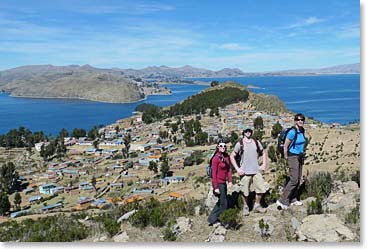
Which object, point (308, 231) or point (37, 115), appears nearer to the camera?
point (308, 231)

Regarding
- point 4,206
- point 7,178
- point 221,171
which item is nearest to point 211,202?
point 221,171

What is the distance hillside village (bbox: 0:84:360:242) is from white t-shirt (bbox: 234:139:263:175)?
518 millimetres

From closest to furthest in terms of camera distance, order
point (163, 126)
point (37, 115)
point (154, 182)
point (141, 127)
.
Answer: point (154, 182) < point (163, 126) < point (141, 127) < point (37, 115)

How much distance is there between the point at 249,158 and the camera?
3.80 m

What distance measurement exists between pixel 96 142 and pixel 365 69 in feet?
131

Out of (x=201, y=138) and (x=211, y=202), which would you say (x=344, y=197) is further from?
(x=201, y=138)

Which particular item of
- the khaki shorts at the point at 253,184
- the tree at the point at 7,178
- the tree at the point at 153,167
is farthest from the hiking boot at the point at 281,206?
the tree at the point at 7,178

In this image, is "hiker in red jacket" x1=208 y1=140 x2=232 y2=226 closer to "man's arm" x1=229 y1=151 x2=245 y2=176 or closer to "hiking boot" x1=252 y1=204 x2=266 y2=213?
"man's arm" x1=229 y1=151 x2=245 y2=176

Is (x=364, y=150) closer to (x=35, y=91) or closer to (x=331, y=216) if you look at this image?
(x=331, y=216)

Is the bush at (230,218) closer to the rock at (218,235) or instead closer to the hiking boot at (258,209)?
the rock at (218,235)

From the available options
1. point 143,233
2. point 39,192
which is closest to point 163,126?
point 39,192

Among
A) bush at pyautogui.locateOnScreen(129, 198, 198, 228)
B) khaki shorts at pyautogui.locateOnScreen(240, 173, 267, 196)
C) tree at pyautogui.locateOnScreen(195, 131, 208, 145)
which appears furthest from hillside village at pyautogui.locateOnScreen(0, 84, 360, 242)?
tree at pyautogui.locateOnScreen(195, 131, 208, 145)

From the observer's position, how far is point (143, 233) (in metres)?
4.01

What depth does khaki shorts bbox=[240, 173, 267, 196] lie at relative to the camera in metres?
3.91
